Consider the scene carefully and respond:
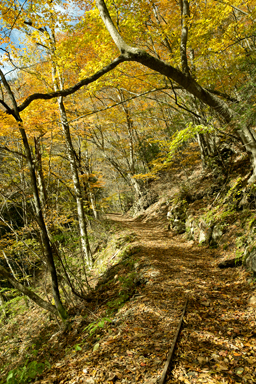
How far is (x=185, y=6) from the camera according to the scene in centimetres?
505

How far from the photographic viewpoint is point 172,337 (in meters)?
2.57

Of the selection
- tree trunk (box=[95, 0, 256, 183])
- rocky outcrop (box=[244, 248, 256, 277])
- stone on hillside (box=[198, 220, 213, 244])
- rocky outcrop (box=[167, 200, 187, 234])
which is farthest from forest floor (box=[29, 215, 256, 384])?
rocky outcrop (box=[167, 200, 187, 234])

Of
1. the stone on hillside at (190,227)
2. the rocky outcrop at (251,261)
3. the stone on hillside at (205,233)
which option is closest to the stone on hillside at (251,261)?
the rocky outcrop at (251,261)

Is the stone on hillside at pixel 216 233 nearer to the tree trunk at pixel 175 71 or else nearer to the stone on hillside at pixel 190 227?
the stone on hillside at pixel 190 227

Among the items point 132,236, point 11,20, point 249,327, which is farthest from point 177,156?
point 249,327

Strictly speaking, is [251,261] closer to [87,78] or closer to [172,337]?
[172,337]

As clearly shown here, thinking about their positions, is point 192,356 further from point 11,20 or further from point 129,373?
point 11,20

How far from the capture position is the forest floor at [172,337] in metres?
2.11

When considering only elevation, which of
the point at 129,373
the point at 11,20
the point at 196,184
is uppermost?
the point at 11,20

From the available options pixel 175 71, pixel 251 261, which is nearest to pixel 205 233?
pixel 251 261

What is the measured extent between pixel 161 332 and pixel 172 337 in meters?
0.20

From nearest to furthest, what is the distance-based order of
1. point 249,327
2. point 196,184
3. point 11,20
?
1. point 249,327
2. point 11,20
3. point 196,184

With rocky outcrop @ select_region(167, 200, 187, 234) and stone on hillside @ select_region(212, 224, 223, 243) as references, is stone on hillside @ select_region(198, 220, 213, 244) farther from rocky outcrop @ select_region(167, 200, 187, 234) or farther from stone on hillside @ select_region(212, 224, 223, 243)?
rocky outcrop @ select_region(167, 200, 187, 234)

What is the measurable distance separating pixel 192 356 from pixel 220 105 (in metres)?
5.26
